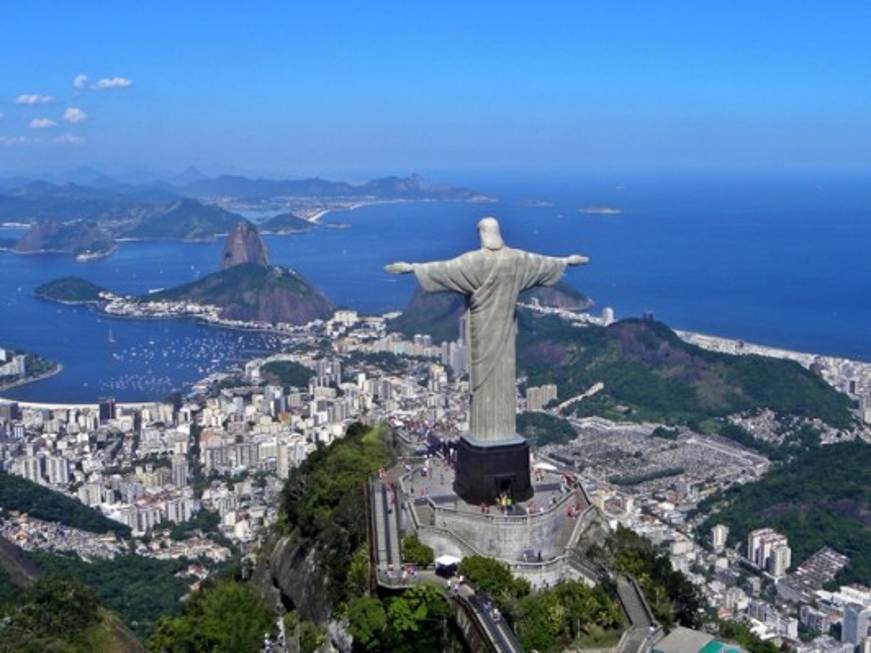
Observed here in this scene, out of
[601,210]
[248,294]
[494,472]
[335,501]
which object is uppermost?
[494,472]

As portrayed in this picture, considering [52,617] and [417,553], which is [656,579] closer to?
[417,553]

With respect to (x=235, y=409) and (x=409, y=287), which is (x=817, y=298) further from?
(x=235, y=409)

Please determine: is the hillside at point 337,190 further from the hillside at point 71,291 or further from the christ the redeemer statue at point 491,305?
the christ the redeemer statue at point 491,305

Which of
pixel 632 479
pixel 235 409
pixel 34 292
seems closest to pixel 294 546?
pixel 632 479

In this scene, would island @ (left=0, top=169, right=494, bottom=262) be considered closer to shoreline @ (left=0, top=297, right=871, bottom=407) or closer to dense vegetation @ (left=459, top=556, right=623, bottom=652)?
shoreline @ (left=0, top=297, right=871, bottom=407)

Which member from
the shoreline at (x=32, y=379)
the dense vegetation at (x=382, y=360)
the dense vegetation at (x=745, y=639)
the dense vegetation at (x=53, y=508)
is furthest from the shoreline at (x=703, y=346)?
the dense vegetation at (x=745, y=639)

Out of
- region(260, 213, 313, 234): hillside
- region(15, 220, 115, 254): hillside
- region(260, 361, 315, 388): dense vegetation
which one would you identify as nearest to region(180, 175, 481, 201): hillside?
region(260, 213, 313, 234): hillside

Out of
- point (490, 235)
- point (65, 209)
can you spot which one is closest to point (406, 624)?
point (490, 235)
